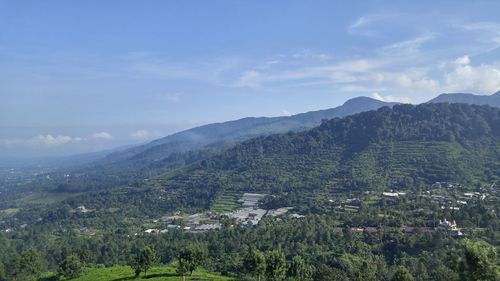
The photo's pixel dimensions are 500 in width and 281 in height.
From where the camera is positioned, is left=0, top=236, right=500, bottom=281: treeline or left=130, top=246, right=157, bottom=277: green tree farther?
left=130, top=246, right=157, bottom=277: green tree

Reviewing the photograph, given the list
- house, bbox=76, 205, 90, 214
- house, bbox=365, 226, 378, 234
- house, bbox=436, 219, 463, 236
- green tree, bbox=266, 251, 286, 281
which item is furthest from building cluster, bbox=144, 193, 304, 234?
green tree, bbox=266, 251, 286, 281

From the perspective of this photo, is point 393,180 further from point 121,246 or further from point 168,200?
point 121,246

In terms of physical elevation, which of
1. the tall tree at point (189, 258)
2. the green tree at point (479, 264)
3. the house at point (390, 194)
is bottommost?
the house at point (390, 194)


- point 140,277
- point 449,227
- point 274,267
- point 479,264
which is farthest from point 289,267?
point 449,227

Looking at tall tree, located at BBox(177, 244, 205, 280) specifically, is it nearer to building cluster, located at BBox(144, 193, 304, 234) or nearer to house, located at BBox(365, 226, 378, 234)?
house, located at BBox(365, 226, 378, 234)

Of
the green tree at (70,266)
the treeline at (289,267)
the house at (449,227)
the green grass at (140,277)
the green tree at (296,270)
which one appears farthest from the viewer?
the house at (449,227)

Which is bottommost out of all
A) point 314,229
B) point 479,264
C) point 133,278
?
point 314,229

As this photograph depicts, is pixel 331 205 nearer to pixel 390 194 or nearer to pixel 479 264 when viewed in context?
pixel 390 194

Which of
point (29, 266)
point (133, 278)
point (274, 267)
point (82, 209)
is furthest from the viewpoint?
point (82, 209)

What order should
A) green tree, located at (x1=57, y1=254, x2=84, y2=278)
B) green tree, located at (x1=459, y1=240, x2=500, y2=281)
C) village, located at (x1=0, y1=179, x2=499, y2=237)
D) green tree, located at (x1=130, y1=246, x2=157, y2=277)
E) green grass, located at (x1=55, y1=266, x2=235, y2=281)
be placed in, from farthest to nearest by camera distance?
village, located at (x1=0, y1=179, x2=499, y2=237)
green tree, located at (x1=57, y1=254, x2=84, y2=278)
green tree, located at (x1=130, y1=246, x2=157, y2=277)
green grass, located at (x1=55, y1=266, x2=235, y2=281)
green tree, located at (x1=459, y1=240, x2=500, y2=281)

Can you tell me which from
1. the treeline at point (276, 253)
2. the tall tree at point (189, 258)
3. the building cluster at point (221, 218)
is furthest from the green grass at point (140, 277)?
the building cluster at point (221, 218)

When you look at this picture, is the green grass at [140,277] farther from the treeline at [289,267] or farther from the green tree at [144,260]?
the green tree at [144,260]

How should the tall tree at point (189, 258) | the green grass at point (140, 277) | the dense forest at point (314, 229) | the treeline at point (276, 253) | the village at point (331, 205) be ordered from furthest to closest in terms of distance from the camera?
the village at point (331, 205) → the green grass at point (140, 277) → the dense forest at point (314, 229) → the tall tree at point (189, 258) → the treeline at point (276, 253)
